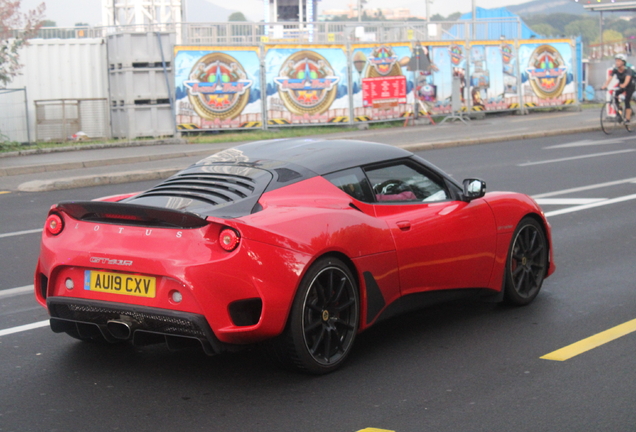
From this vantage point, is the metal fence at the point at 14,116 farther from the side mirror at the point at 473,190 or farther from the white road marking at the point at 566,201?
the side mirror at the point at 473,190

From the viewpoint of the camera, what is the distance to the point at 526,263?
6.22 metres

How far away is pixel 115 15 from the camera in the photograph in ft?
143

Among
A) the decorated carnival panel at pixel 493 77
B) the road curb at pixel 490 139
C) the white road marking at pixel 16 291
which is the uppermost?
the decorated carnival panel at pixel 493 77

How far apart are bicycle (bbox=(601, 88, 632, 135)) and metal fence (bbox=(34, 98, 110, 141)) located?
13016 millimetres

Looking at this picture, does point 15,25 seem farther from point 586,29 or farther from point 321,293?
point 586,29

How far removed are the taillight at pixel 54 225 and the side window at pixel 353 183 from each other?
1.59 meters

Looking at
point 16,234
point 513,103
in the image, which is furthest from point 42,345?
point 513,103

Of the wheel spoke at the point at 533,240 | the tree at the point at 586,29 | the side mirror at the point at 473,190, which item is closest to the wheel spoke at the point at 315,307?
the side mirror at the point at 473,190

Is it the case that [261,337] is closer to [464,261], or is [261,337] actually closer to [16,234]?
[464,261]

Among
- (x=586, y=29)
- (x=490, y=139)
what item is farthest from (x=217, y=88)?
(x=586, y=29)

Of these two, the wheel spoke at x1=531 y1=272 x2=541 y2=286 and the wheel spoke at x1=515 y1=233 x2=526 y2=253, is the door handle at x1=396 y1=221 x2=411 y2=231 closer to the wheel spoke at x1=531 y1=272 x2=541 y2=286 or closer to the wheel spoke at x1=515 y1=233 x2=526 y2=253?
the wheel spoke at x1=515 y1=233 x2=526 y2=253

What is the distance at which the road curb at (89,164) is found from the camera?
52.0 ft

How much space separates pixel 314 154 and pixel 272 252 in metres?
1.14

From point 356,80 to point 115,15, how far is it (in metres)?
23.9
